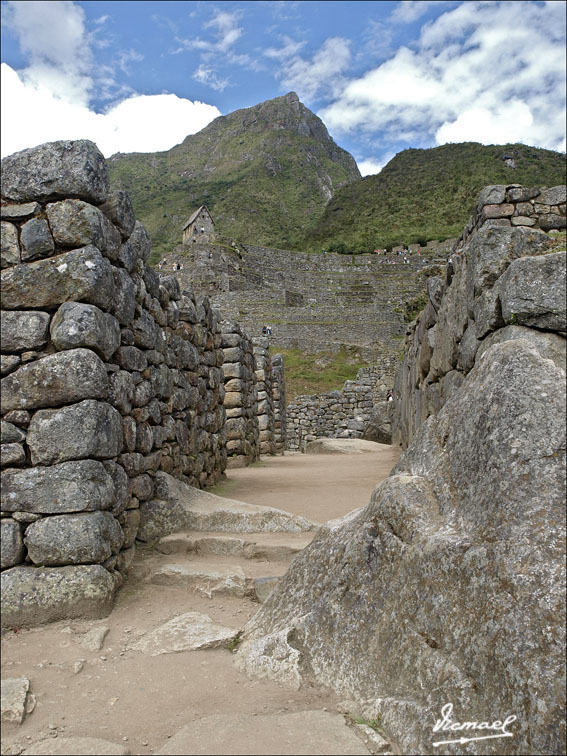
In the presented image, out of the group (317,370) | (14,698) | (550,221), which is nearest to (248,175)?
(317,370)

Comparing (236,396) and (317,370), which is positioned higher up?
(317,370)

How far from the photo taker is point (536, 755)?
1.83 meters

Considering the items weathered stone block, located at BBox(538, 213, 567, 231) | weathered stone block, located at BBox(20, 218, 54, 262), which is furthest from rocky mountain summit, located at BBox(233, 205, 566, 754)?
weathered stone block, located at BBox(20, 218, 54, 262)

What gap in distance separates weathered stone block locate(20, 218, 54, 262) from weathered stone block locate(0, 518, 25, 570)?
1971 mm

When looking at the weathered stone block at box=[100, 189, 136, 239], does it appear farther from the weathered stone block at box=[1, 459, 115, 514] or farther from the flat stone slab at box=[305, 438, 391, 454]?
the flat stone slab at box=[305, 438, 391, 454]

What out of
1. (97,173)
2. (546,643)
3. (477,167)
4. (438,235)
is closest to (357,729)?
(546,643)

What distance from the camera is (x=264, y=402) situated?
627 inches

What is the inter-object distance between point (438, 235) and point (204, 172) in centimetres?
8372

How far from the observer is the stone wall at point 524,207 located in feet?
17.8

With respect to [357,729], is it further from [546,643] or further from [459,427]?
[459,427]

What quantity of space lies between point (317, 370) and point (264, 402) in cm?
1857

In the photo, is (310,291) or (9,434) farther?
(310,291)

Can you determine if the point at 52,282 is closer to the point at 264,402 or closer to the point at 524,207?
the point at 524,207

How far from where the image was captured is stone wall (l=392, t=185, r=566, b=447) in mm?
3246
